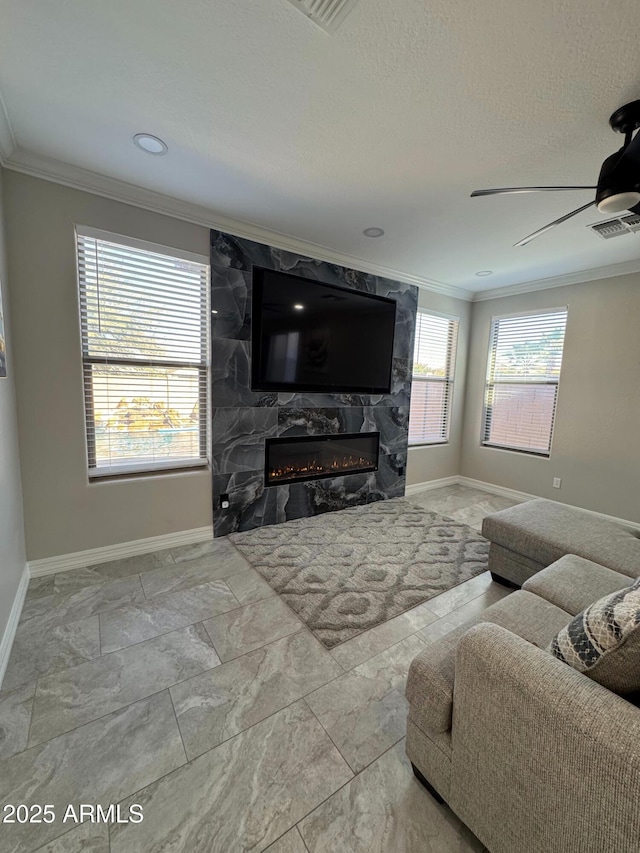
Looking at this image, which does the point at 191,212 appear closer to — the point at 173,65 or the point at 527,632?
the point at 173,65

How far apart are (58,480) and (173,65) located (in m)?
2.49

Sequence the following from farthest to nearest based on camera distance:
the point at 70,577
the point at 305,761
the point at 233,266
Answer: the point at 233,266, the point at 70,577, the point at 305,761

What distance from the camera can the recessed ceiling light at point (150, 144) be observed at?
1927mm

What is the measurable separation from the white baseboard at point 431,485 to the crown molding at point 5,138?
4.56 meters

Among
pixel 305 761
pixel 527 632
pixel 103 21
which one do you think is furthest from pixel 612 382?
pixel 103 21

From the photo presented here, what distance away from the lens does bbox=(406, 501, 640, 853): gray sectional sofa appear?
738 mm

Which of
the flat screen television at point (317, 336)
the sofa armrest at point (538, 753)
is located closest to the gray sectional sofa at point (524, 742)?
the sofa armrest at point (538, 753)

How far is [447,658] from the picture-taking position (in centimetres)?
118

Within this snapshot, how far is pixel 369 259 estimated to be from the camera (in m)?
3.67

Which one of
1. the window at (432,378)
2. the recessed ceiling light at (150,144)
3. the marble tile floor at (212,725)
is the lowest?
the marble tile floor at (212,725)

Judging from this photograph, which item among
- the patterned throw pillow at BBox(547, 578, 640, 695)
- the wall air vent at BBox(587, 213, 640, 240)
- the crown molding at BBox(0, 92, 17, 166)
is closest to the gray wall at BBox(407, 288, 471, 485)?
the wall air vent at BBox(587, 213, 640, 240)

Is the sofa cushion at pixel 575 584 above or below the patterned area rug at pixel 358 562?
above

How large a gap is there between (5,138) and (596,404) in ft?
17.3

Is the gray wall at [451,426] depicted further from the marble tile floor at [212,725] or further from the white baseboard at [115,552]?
the white baseboard at [115,552]
